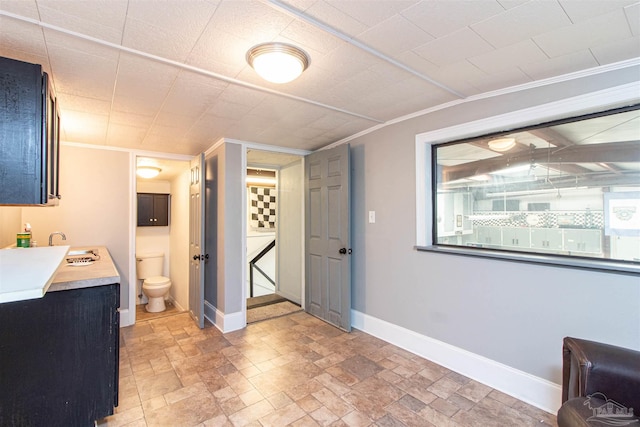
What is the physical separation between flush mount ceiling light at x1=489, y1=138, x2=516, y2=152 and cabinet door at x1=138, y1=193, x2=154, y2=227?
4764 millimetres

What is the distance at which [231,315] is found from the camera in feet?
11.2

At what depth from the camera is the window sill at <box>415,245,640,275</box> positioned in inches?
68.2

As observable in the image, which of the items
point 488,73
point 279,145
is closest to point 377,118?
point 488,73

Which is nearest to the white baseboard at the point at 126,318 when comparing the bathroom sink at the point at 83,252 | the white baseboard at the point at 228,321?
the bathroom sink at the point at 83,252

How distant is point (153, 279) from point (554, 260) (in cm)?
472

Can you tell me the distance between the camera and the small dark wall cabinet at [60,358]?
1.59m

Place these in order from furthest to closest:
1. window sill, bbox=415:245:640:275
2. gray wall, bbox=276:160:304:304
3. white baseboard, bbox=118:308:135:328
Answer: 1. gray wall, bbox=276:160:304:304
2. white baseboard, bbox=118:308:135:328
3. window sill, bbox=415:245:640:275

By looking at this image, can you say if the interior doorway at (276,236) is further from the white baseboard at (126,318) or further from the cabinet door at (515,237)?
the cabinet door at (515,237)

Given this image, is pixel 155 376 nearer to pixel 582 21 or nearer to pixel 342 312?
pixel 342 312

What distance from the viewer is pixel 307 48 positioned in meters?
Answer: 1.61

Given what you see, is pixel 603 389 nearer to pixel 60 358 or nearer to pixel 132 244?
pixel 60 358

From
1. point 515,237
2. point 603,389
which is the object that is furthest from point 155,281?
point 603,389

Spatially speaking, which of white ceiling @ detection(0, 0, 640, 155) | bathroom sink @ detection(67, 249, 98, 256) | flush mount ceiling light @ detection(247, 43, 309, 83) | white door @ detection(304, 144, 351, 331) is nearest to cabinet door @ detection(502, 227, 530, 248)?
white ceiling @ detection(0, 0, 640, 155)

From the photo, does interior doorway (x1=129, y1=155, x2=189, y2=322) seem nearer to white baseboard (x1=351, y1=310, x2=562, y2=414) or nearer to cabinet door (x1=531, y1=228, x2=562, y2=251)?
white baseboard (x1=351, y1=310, x2=562, y2=414)
